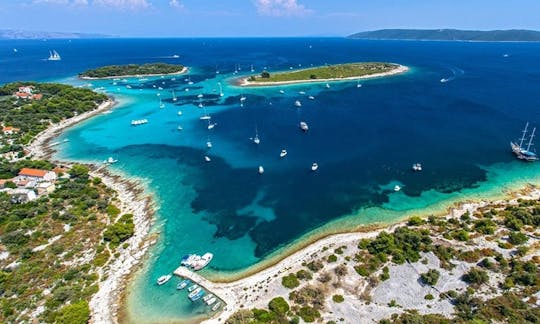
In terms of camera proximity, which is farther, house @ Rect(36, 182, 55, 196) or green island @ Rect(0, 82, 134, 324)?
house @ Rect(36, 182, 55, 196)

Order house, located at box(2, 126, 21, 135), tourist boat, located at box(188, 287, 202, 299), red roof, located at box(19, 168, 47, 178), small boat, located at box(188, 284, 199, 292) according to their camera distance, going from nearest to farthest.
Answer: tourist boat, located at box(188, 287, 202, 299) < small boat, located at box(188, 284, 199, 292) < red roof, located at box(19, 168, 47, 178) < house, located at box(2, 126, 21, 135)

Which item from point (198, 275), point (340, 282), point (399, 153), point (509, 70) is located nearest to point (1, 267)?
point (198, 275)

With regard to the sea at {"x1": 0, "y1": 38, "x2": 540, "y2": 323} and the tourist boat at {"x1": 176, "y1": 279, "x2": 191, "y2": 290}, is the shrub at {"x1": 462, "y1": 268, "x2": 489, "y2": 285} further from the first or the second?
the tourist boat at {"x1": 176, "y1": 279, "x2": 191, "y2": 290}

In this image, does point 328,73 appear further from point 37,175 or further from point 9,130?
point 37,175

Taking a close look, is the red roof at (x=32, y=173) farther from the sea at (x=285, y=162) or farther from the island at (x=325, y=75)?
the island at (x=325, y=75)

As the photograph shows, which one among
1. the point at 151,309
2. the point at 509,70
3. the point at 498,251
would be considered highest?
the point at 509,70

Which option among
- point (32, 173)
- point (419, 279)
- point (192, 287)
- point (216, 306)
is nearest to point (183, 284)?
point (192, 287)

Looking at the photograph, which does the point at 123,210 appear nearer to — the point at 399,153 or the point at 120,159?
the point at 120,159

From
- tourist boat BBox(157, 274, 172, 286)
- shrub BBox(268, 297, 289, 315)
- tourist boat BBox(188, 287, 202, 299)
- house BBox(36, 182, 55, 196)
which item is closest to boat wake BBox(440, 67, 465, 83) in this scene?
shrub BBox(268, 297, 289, 315)
